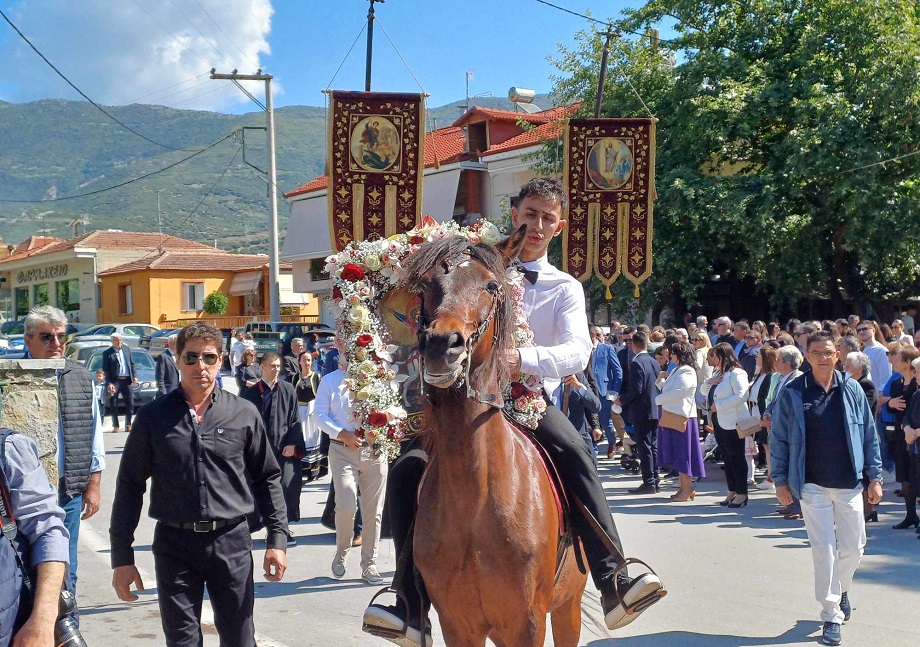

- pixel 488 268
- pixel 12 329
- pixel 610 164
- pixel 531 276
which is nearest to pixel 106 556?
pixel 531 276

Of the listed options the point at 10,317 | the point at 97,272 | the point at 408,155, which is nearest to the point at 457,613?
the point at 408,155

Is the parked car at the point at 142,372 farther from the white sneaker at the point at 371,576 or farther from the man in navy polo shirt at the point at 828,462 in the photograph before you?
the man in navy polo shirt at the point at 828,462

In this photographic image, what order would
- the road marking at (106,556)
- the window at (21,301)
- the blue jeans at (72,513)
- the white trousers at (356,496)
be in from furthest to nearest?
the window at (21,301) → the white trousers at (356,496) → the road marking at (106,556) → the blue jeans at (72,513)

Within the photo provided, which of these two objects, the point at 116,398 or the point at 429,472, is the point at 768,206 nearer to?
the point at 116,398

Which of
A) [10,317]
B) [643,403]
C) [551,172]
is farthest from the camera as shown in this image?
[10,317]

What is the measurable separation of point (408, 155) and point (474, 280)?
36.8ft

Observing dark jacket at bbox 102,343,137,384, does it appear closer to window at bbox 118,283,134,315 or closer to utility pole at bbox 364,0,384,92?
utility pole at bbox 364,0,384,92

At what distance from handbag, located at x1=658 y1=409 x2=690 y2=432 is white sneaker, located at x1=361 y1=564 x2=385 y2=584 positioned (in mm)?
5141

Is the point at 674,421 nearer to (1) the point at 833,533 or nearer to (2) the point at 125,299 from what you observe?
(1) the point at 833,533

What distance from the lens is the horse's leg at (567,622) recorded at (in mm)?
5188

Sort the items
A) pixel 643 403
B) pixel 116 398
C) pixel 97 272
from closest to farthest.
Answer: pixel 643 403 → pixel 116 398 → pixel 97 272

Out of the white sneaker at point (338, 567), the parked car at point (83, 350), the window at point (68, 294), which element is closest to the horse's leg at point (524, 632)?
the white sneaker at point (338, 567)

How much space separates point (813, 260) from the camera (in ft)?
79.6

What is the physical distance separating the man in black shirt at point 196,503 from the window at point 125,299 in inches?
2181
